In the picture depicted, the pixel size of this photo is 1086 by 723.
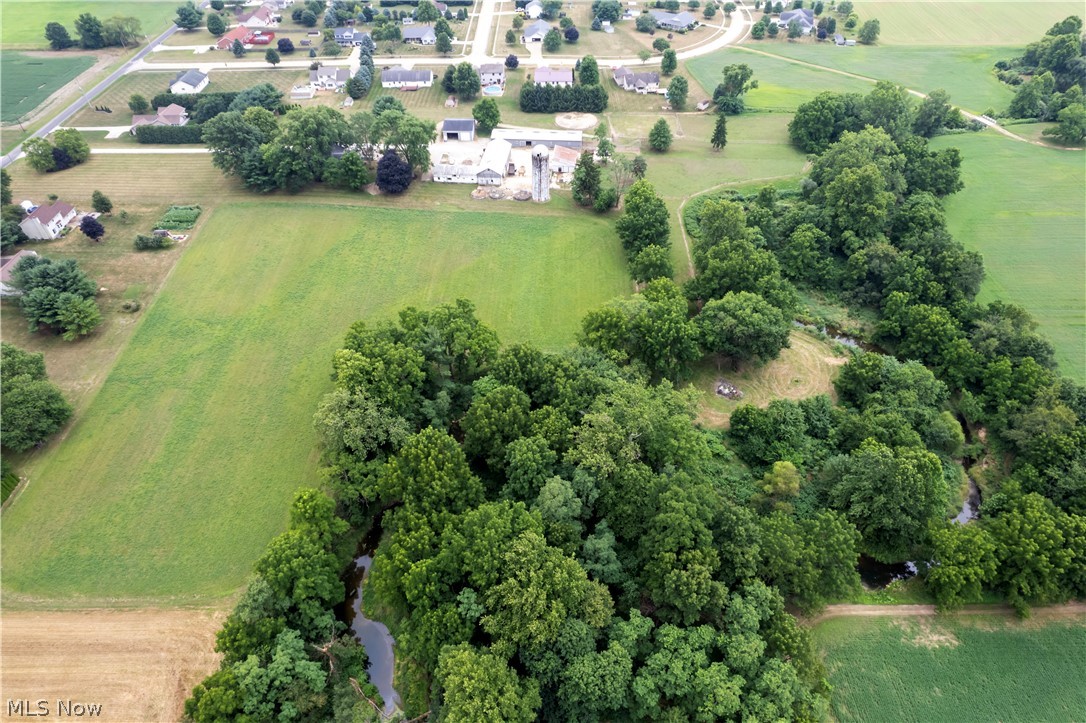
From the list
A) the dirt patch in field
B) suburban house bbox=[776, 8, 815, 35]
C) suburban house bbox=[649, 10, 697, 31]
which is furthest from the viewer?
suburban house bbox=[649, 10, 697, 31]

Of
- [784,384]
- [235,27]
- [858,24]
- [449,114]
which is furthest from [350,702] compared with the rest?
[858,24]

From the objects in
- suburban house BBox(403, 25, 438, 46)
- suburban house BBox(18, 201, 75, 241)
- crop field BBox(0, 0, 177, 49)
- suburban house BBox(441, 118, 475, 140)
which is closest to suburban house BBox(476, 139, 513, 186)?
suburban house BBox(441, 118, 475, 140)

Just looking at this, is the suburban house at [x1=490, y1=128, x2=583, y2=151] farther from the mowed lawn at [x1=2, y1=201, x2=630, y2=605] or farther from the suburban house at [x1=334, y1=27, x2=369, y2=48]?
the suburban house at [x1=334, y1=27, x2=369, y2=48]

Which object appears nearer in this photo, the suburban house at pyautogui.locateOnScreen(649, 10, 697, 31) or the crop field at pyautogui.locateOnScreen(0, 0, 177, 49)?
the crop field at pyautogui.locateOnScreen(0, 0, 177, 49)

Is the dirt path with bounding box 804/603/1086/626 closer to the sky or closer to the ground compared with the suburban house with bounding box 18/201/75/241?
closer to the ground

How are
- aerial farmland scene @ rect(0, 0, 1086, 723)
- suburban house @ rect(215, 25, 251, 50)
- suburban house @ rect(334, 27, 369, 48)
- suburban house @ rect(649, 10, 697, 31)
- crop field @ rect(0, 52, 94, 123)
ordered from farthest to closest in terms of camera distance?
suburban house @ rect(649, 10, 697, 31) < suburban house @ rect(334, 27, 369, 48) < suburban house @ rect(215, 25, 251, 50) < crop field @ rect(0, 52, 94, 123) < aerial farmland scene @ rect(0, 0, 1086, 723)

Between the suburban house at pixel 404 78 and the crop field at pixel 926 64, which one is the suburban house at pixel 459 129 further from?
the crop field at pixel 926 64

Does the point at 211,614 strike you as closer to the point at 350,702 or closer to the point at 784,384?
the point at 350,702
